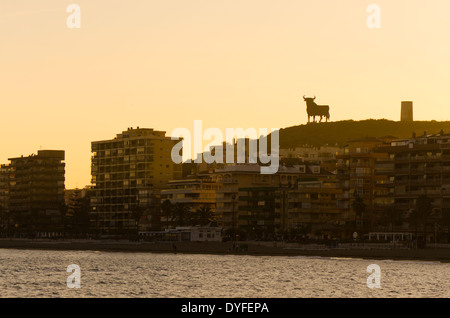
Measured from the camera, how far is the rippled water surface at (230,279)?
86.9 meters

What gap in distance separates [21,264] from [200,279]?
153 ft

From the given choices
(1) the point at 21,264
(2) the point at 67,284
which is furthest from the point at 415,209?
(2) the point at 67,284

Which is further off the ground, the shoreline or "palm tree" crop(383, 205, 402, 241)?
"palm tree" crop(383, 205, 402, 241)

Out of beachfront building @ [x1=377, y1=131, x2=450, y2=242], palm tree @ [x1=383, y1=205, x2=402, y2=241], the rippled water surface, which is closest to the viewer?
the rippled water surface

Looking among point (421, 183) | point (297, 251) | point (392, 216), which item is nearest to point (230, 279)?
point (297, 251)

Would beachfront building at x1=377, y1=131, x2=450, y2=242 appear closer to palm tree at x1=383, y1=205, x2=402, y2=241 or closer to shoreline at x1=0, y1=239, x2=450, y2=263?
palm tree at x1=383, y1=205, x2=402, y2=241

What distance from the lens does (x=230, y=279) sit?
102 m

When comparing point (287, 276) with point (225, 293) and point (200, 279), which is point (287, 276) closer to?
point (200, 279)

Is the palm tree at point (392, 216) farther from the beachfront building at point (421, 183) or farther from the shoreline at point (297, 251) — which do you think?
the shoreline at point (297, 251)

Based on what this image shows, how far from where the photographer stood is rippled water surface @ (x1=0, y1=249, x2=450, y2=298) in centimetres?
8694

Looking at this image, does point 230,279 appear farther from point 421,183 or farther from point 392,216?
point 421,183

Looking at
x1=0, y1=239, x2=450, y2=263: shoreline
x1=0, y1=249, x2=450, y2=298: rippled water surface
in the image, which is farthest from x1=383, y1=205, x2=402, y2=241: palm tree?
x1=0, y1=249, x2=450, y2=298: rippled water surface

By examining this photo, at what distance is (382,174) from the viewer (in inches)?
7830

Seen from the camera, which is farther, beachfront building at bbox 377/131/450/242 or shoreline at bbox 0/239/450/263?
beachfront building at bbox 377/131/450/242
